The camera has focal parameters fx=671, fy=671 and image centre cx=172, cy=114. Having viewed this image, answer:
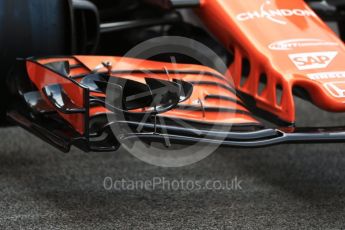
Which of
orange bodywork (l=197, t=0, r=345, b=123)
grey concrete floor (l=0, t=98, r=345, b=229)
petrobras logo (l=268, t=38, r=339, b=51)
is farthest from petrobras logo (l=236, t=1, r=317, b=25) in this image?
grey concrete floor (l=0, t=98, r=345, b=229)

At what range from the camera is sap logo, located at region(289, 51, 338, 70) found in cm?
192

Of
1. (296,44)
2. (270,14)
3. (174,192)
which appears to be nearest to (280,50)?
(296,44)

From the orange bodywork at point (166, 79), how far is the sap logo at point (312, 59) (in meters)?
0.21

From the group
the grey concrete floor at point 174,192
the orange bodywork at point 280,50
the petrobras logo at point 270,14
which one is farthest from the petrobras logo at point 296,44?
the grey concrete floor at point 174,192

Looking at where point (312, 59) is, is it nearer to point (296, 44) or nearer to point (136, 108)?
point (296, 44)

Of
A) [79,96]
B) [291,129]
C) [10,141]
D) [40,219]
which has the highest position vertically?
[79,96]

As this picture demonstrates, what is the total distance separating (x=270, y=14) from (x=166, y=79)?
0.48 m

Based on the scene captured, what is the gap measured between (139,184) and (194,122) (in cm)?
43

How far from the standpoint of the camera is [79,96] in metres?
1.73

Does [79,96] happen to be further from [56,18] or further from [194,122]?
[56,18]

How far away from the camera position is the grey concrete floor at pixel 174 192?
176 cm

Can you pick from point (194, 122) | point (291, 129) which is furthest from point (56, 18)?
point (291, 129)

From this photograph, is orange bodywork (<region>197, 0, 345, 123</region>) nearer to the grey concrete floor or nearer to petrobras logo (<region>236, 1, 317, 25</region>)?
petrobras logo (<region>236, 1, 317, 25</region>)

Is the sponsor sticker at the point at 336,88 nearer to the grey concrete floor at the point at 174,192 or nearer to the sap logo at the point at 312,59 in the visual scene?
the sap logo at the point at 312,59
